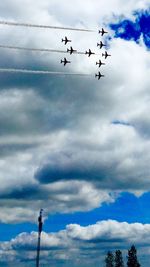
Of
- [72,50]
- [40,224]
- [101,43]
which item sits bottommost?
[40,224]

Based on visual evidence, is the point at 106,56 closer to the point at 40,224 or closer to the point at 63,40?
the point at 63,40

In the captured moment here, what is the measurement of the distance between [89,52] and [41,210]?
4221 centimetres

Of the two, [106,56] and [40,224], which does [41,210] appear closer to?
[40,224]

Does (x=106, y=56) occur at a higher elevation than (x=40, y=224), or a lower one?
higher

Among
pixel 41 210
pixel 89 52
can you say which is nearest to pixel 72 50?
pixel 89 52

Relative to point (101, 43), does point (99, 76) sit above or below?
below

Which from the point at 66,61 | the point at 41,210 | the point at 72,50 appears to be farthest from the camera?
the point at 66,61

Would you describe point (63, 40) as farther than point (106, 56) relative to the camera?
No

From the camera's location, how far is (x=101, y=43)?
14112cm

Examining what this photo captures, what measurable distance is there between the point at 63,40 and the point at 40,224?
4763 centimetres

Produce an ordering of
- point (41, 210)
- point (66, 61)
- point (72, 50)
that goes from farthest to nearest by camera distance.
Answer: point (66, 61) < point (72, 50) < point (41, 210)

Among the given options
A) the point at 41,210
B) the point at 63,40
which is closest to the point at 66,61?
the point at 63,40

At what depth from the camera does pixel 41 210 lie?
113 m

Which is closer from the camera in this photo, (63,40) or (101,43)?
(63,40)
